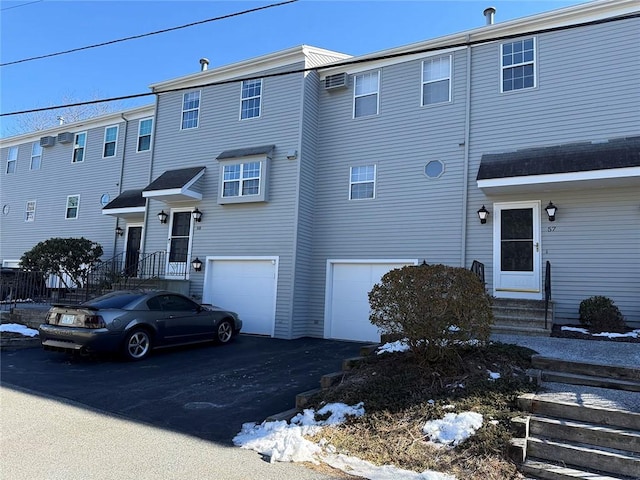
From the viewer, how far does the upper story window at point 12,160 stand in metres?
21.2

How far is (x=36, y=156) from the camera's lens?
66.4ft

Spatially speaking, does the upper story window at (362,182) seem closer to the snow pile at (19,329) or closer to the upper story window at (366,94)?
the upper story window at (366,94)

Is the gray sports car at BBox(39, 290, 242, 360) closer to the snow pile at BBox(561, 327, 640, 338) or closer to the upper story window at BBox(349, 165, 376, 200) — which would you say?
the upper story window at BBox(349, 165, 376, 200)

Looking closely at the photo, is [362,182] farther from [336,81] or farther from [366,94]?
[336,81]

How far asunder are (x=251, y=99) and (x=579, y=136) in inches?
356

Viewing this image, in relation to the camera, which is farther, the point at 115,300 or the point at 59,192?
the point at 59,192

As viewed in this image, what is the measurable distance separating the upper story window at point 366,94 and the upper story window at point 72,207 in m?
12.4

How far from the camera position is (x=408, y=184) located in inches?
471

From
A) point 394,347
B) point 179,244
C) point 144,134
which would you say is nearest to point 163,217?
point 179,244

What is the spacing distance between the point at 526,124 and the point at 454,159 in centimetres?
182

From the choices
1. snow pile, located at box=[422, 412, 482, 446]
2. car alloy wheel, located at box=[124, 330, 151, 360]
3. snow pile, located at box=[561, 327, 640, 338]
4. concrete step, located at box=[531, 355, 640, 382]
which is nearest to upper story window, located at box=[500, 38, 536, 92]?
snow pile, located at box=[561, 327, 640, 338]

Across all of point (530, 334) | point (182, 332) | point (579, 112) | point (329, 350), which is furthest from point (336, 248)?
point (579, 112)

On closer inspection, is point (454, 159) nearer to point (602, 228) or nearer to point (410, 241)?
point (410, 241)

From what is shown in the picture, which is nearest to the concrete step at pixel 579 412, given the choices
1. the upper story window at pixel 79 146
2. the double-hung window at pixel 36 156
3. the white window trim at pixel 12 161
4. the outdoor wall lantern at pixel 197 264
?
the outdoor wall lantern at pixel 197 264
